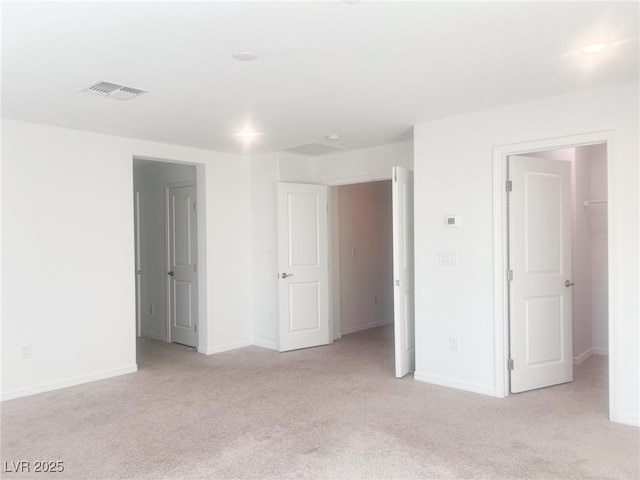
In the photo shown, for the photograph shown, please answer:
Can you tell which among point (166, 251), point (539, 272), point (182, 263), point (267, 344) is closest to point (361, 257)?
point (267, 344)

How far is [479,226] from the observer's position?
4.10 meters

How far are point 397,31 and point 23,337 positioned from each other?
3.96 meters

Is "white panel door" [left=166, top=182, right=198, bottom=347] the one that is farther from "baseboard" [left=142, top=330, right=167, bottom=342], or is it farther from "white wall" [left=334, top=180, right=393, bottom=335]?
"white wall" [left=334, top=180, right=393, bottom=335]

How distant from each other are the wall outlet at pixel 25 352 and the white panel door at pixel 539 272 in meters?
4.19

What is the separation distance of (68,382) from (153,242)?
2.59m

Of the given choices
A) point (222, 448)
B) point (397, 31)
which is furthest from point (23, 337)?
point (397, 31)

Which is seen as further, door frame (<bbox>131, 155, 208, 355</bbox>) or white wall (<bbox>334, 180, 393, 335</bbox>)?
white wall (<bbox>334, 180, 393, 335</bbox>)

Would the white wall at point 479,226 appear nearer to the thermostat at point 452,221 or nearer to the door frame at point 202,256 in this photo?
the thermostat at point 452,221

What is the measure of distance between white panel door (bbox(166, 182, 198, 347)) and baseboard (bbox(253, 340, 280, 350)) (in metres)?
0.76

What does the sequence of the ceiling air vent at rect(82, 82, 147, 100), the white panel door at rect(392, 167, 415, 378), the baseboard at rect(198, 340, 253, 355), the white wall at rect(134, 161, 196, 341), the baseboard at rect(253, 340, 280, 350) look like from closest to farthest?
the ceiling air vent at rect(82, 82, 147, 100) → the white panel door at rect(392, 167, 415, 378) → the baseboard at rect(198, 340, 253, 355) → the baseboard at rect(253, 340, 280, 350) → the white wall at rect(134, 161, 196, 341)

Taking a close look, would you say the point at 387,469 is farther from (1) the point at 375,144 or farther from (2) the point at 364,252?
(2) the point at 364,252

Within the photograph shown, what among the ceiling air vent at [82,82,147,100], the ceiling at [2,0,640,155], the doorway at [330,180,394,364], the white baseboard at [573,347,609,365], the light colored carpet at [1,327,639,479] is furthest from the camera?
the doorway at [330,180,394,364]

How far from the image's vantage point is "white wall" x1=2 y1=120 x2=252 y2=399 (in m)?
4.16

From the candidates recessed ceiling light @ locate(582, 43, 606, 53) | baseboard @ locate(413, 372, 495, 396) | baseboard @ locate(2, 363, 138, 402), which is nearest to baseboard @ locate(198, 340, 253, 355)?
baseboard @ locate(2, 363, 138, 402)
